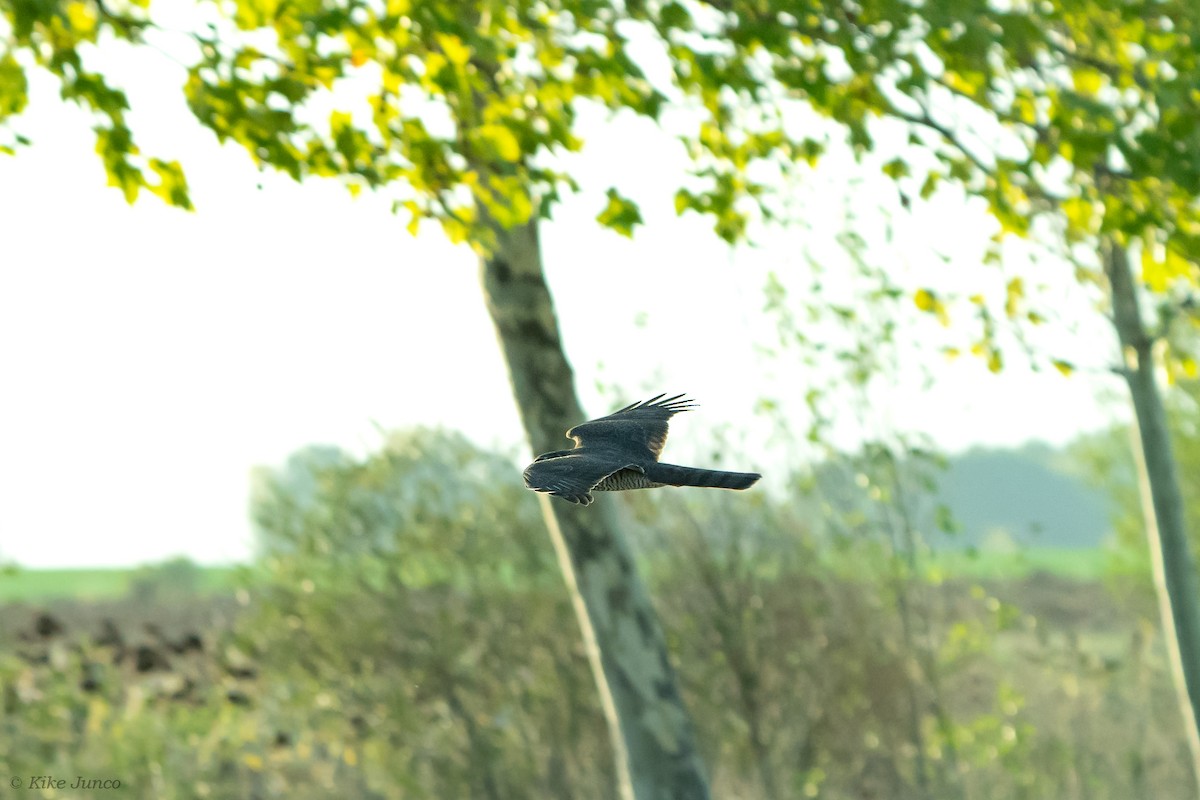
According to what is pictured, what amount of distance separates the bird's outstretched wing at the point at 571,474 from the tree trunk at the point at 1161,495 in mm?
6801

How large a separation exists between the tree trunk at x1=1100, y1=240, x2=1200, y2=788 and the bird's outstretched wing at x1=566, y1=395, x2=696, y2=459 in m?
6.32

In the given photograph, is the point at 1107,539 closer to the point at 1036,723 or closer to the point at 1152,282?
the point at 1036,723

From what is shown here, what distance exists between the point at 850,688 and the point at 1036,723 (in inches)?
115

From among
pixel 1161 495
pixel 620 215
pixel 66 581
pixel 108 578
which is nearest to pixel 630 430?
pixel 620 215

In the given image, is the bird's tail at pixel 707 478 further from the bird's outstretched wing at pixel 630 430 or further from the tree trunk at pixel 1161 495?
the tree trunk at pixel 1161 495

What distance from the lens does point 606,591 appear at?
22.3ft

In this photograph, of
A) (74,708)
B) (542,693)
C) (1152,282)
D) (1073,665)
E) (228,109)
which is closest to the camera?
(228,109)

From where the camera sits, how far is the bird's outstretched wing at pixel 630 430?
220 centimetres

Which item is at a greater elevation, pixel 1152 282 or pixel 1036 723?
pixel 1152 282

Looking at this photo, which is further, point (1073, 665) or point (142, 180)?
point (1073, 665)

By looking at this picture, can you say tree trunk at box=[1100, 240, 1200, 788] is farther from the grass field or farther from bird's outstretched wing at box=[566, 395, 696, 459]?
the grass field

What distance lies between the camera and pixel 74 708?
10250 mm

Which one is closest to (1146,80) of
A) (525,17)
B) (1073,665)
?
(525,17)

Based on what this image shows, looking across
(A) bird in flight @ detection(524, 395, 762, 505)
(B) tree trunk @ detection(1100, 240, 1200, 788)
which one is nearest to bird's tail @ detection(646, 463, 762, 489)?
(A) bird in flight @ detection(524, 395, 762, 505)
